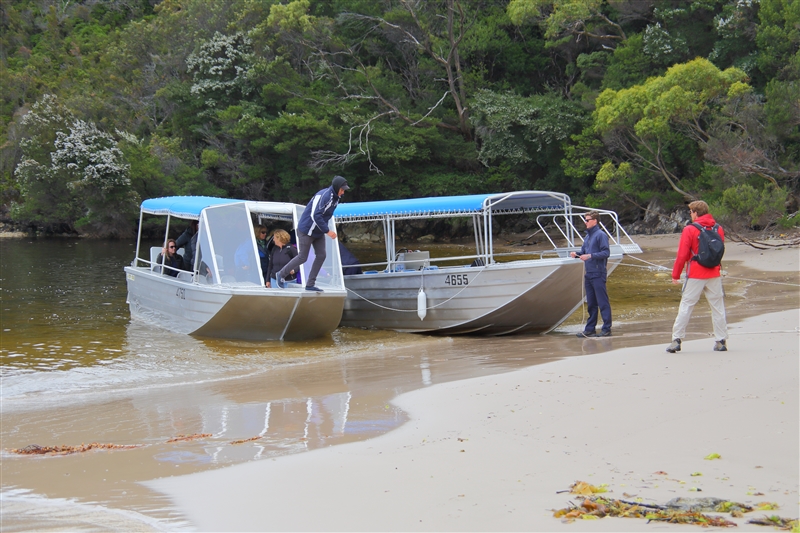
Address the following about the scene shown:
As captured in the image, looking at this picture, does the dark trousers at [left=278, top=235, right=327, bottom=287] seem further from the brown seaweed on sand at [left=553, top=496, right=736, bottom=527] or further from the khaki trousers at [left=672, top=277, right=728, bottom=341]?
the brown seaweed on sand at [left=553, top=496, right=736, bottom=527]

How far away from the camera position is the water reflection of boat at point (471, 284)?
12578 millimetres

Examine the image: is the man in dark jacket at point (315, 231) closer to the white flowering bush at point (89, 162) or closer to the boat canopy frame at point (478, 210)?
the boat canopy frame at point (478, 210)

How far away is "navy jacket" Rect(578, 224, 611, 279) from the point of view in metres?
11.9

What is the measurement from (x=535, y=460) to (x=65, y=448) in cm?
397

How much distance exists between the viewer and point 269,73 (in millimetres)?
39812

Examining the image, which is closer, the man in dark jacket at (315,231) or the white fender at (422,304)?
the man in dark jacket at (315,231)

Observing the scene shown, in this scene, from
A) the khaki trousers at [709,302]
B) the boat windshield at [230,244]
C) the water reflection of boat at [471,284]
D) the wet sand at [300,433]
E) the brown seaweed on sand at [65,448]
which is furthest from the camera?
the boat windshield at [230,244]

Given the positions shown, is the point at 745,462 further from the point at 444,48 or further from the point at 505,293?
the point at 444,48

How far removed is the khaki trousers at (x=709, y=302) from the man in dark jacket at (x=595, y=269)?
2.78 meters

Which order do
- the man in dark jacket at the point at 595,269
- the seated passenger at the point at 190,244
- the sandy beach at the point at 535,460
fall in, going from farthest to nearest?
1. the seated passenger at the point at 190,244
2. the man in dark jacket at the point at 595,269
3. the sandy beach at the point at 535,460

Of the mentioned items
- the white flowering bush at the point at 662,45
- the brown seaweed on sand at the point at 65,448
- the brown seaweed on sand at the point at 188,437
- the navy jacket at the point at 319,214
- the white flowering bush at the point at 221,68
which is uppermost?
the white flowering bush at the point at 221,68

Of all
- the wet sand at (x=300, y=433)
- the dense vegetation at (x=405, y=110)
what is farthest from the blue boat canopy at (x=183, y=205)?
the dense vegetation at (x=405, y=110)

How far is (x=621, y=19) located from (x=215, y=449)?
34.3 meters

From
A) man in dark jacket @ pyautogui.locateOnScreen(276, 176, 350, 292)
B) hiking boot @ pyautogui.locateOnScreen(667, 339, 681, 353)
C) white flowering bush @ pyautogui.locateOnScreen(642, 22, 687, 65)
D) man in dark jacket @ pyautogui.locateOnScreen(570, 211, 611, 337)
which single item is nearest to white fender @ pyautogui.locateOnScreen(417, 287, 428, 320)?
man in dark jacket @ pyautogui.locateOnScreen(276, 176, 350, 292)
